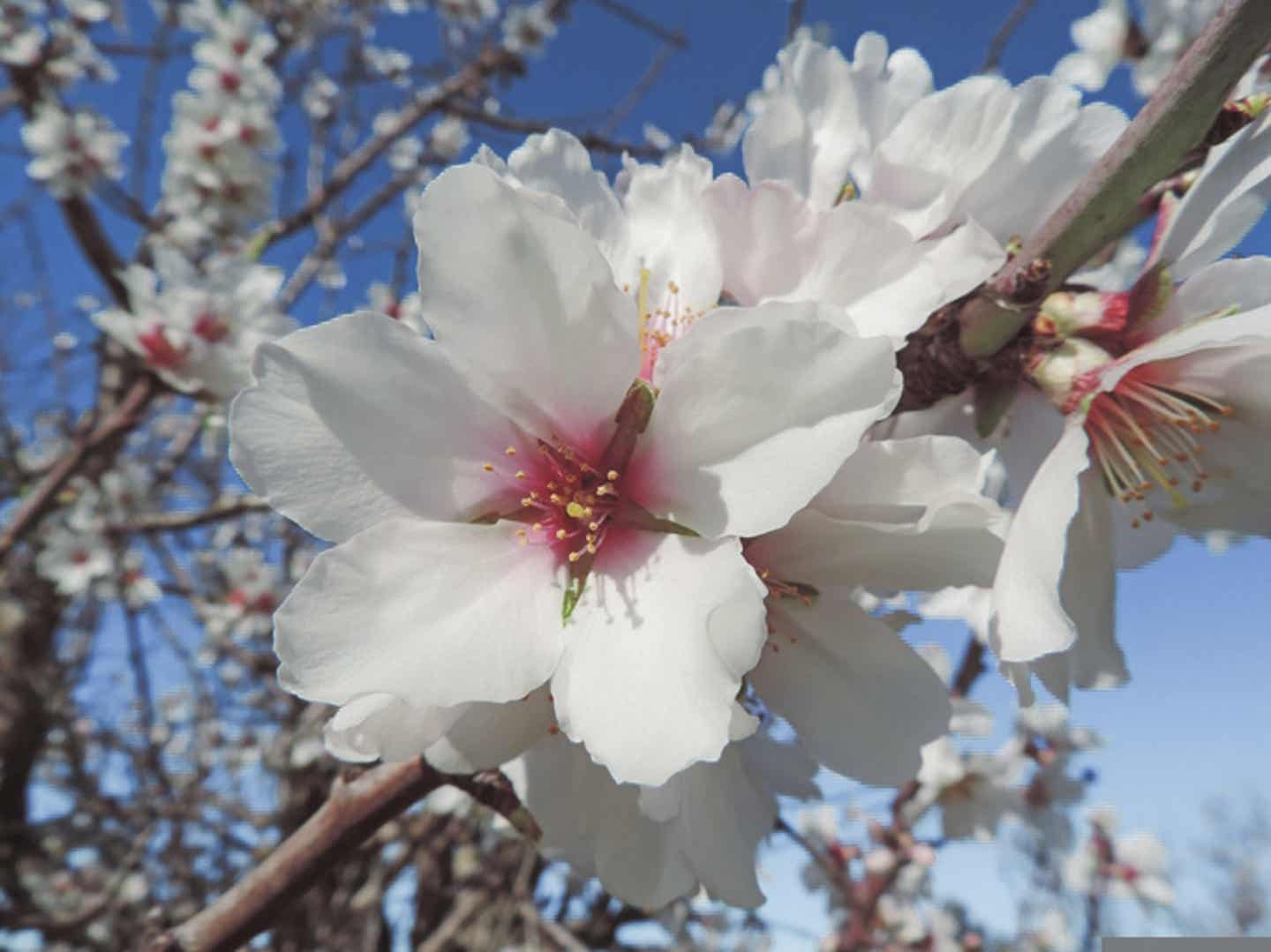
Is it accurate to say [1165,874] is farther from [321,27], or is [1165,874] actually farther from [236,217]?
[321,27]

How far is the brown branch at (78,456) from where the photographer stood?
188 centimetres

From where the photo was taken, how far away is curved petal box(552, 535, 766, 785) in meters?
0.45

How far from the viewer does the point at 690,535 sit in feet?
1.75

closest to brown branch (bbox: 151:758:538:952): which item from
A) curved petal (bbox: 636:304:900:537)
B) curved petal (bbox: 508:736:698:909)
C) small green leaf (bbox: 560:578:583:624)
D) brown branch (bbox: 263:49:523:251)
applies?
curved petal (bbox: 508:736:698:909)

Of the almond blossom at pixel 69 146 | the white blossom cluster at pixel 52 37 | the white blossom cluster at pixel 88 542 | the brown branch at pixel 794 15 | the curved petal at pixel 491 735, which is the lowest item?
the curved petal at pixel 491 735

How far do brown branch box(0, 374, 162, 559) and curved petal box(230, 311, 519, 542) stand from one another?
162cm

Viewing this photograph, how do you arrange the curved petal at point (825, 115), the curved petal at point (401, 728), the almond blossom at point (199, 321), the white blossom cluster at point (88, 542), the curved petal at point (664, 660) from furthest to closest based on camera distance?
the white blossom cluster at point (88, 542), the almond blossom at point (199, 321), the curved petal at point (825, 115), the curved petal at point (401, 728), the curved petal at point (664, 660)

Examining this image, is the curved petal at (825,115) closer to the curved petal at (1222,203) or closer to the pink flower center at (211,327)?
the curved petal at (1222,203)

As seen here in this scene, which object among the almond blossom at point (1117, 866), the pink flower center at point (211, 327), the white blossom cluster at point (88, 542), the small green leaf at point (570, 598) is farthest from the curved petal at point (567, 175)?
the almond blossom at point (1117, 866)

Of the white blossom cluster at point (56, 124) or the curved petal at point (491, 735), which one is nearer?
the curved petal at point (491, 735)

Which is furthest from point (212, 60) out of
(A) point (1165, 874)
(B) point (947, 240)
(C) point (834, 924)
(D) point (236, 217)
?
(A) point (1165, 874)

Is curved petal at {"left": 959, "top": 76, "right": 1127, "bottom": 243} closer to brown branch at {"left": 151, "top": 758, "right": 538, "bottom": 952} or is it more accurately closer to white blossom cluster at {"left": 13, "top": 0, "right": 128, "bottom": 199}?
brown branch at {"left": 151, "top": 758, "right": 538, "bottom": 952}

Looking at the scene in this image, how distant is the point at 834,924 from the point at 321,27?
445 centimetres

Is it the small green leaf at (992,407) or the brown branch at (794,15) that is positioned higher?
the brown branch at (794,15)
